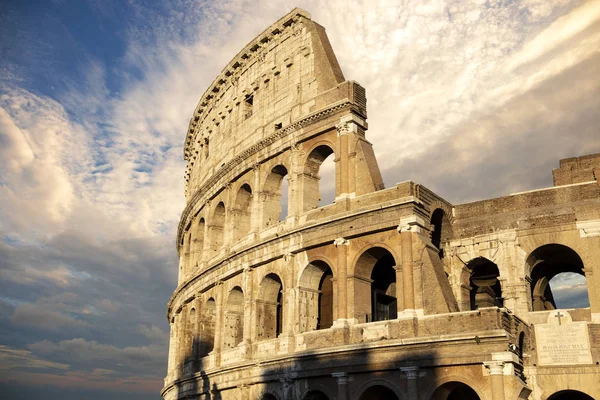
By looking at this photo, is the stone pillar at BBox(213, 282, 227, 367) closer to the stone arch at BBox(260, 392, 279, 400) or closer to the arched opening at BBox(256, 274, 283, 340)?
the arched opening at BBox(256, 274, 283, 340)

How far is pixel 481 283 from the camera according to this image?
2428cm

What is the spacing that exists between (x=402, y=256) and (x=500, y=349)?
13.2 ft

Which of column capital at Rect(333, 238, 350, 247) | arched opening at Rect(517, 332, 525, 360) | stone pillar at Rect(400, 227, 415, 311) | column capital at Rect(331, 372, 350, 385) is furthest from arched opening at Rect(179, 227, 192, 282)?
arched opening at Rect(517, 332, 525, 360)

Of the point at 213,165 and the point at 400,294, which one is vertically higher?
the point at 213,165

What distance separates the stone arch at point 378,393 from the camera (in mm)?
18938

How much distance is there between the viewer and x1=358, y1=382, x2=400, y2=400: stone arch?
1894cm

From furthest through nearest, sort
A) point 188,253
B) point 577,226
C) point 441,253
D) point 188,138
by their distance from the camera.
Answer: point 188,138
point 188,253
point 441,253
point 577,226

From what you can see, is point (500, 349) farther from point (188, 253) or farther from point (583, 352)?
point (188, 253)

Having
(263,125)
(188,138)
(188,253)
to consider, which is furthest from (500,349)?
(188,138)

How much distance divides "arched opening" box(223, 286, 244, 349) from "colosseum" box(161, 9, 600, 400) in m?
0.05

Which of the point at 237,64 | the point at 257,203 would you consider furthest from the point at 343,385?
the point at 237,64

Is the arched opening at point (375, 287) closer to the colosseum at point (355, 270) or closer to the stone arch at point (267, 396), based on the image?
the colosseum at point (355, 270)

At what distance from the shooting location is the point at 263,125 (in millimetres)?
26578

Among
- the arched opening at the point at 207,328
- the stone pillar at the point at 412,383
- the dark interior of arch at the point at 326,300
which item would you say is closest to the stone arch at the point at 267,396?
the dark interior of arch at the point at 326,300
